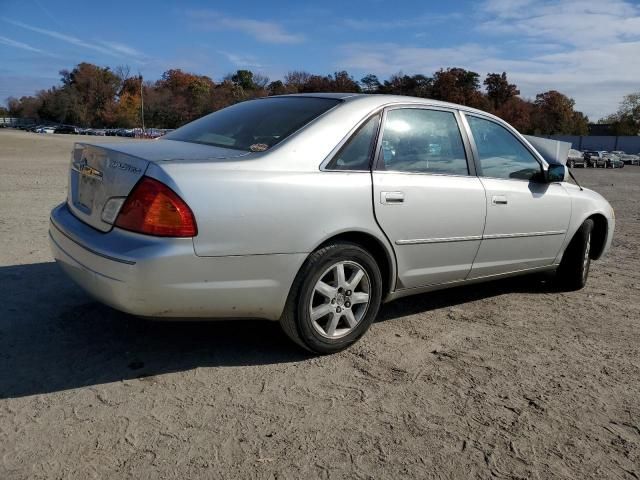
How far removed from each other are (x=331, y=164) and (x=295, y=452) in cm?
162

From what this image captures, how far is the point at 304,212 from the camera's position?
10.0 ft

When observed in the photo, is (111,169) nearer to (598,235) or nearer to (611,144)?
(598,235)

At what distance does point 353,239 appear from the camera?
3.37m

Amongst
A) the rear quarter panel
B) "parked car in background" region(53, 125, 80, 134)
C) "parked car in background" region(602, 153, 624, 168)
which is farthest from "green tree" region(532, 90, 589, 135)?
the rear quarter panel

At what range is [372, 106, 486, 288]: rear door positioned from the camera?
11.5 feet

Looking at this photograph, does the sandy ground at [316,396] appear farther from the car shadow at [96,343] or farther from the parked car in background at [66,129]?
the parked car in background at [66,129]

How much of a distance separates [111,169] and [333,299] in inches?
56.8

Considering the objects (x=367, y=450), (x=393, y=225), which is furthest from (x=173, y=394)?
(x=393, y=225)

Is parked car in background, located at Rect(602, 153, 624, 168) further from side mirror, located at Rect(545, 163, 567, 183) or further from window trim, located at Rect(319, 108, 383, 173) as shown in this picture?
window trim, located at Rect(319, 108, 383, 173)

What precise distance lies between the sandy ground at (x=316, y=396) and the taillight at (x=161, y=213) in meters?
0.83

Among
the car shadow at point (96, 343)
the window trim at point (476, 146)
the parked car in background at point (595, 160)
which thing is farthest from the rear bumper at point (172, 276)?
the parked car in background at point (595, 160)

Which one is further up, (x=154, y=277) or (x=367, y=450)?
(x=154, y=277)

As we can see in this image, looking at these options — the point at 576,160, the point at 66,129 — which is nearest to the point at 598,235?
the point at 576,160

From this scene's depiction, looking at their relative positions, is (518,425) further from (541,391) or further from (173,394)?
(173,394)
